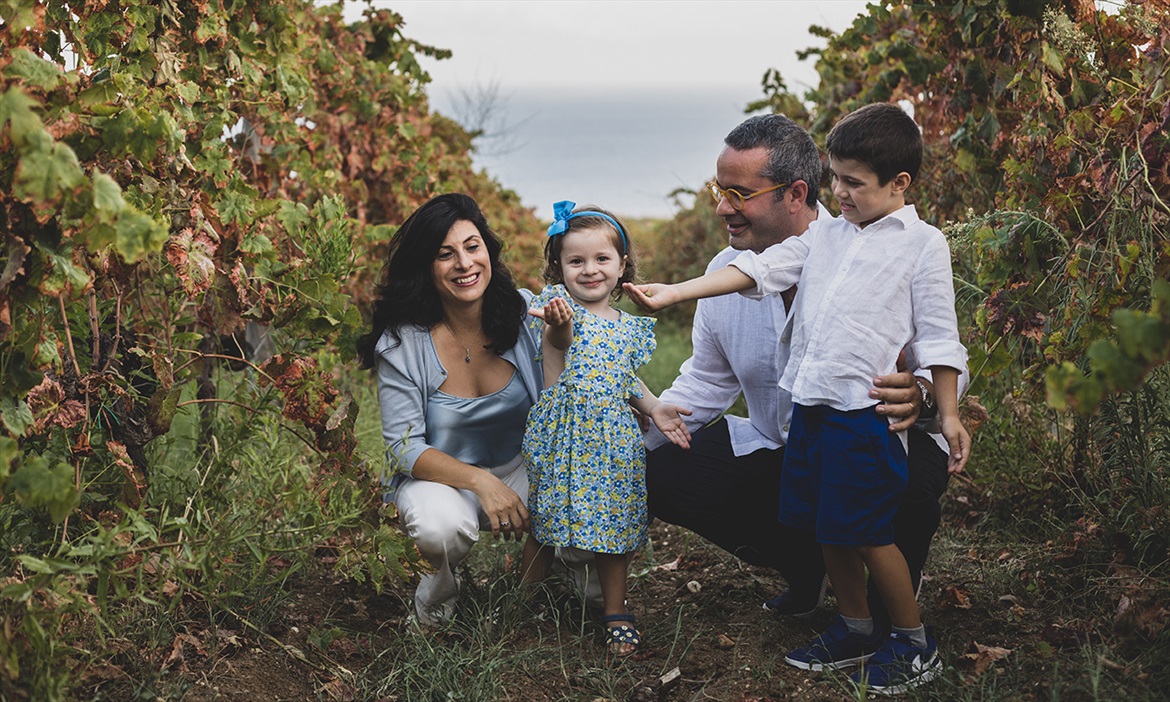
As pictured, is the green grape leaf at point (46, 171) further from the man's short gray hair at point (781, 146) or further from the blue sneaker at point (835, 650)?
the blue sneaker at point (835, 650)

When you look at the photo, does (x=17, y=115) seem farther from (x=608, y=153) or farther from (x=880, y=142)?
(x=608, y=153)

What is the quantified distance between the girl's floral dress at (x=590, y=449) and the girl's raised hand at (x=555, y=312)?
153 millimetres

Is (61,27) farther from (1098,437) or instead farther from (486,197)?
(486,197)

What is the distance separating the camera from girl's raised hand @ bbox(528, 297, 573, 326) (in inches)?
114

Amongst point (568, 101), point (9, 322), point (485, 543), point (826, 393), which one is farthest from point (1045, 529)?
point (568, 101)

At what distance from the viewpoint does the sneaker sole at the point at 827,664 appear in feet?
9.46

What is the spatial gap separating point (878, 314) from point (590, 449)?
0.90m

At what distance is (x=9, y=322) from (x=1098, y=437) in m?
2.87

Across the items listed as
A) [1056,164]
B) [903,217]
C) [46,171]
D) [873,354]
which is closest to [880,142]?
[903,217]

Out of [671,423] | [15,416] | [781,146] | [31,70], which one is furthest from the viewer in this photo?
[781,146]

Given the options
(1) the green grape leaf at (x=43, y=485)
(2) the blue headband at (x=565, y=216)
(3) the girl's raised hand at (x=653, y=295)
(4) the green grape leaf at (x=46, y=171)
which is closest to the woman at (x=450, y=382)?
(2) the blue headband at (x=565, y=216)

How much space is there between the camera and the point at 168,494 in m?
3.08

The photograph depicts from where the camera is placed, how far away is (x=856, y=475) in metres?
2.74

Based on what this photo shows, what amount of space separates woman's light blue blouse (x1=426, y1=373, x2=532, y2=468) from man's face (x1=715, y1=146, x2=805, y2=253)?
0.85 metres
